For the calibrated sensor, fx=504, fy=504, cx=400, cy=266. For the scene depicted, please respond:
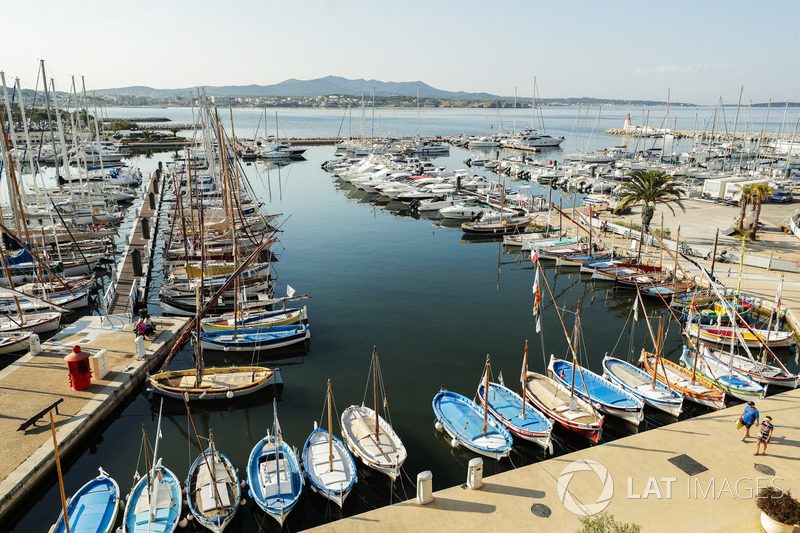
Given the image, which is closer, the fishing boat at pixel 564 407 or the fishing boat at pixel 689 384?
the fishing boat at pixel 564 407

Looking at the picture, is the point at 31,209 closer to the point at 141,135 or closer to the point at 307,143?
the point at 307,143

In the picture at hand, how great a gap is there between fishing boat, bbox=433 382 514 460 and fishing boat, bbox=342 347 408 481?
240 centimetres

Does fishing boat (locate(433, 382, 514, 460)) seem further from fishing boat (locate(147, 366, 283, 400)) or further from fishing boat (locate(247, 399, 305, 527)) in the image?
fishing boat (locate(147, 366, 283, 400))

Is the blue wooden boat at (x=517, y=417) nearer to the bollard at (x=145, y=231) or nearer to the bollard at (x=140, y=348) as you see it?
the bollard at (x=140, y=348)

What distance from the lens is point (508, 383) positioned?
27.9 metres

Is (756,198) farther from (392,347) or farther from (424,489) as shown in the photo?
(424,489)

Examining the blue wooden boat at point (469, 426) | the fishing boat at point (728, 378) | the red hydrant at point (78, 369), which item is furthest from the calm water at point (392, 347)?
the fishing boat at point (728, 378)

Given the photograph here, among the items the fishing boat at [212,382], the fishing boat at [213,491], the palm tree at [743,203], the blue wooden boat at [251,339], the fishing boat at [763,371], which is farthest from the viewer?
the palm tree at [743,203]

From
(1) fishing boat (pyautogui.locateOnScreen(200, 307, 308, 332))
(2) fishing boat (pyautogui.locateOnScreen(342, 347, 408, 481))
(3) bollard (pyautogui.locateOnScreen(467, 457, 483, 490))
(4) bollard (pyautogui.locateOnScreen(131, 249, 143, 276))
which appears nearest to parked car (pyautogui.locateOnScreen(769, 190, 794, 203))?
(1) fishing boat (pyautogui.locateOnScreen(200, 307, 308, 332))

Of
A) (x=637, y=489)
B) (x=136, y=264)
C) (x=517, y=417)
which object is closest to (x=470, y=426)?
(x=517, y=417)

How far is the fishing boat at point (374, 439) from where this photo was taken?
20250 millimetres

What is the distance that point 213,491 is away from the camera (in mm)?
18359

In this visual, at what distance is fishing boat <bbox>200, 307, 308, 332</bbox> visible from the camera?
3266cm

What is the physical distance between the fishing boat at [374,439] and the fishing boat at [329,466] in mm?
612
